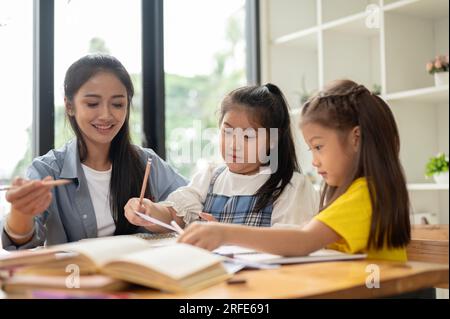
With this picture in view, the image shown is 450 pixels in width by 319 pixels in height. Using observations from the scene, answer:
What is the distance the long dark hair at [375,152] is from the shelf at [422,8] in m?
1.16

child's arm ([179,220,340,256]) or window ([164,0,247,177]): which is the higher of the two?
window ([164,0,247,177])

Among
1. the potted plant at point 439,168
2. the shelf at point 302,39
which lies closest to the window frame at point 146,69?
the shelf at point 302,39

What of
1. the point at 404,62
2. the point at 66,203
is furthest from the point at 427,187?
the point at 66,203

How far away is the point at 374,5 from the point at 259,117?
107cm

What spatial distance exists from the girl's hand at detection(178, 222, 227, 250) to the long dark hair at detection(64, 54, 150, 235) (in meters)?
0.60

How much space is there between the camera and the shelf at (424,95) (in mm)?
1761

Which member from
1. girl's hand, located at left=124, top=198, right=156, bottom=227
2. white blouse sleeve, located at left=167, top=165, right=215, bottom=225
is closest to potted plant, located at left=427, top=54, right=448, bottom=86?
white blouse sleeve, located at left=167, top=165, right=215, bottom=225

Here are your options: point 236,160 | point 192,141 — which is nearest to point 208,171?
point 236,160

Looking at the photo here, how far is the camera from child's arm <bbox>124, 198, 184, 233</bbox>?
1.07 m

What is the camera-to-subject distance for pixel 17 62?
65.1 inches

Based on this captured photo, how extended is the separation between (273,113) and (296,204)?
0.23 meters

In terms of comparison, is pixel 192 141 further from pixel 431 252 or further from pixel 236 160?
pixel 431 252

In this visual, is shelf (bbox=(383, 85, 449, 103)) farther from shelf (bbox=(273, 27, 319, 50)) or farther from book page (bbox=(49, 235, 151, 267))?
book page (bbox=(49, 235, 151, 267))

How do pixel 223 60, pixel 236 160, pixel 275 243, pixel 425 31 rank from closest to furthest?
1. pixel 275 243
2. pixel 236 160
3. pixel 425 31
4. pixel 223 60
